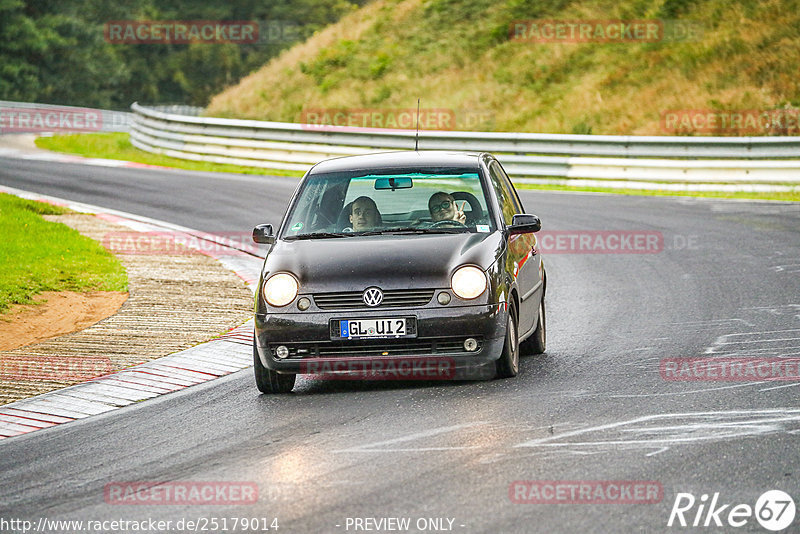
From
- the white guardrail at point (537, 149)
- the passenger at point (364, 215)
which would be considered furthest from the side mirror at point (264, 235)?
the white guardrail at point (537, 149)

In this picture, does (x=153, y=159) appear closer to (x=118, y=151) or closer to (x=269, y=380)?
(x=118, y=151)

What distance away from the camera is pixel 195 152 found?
30.9 meters

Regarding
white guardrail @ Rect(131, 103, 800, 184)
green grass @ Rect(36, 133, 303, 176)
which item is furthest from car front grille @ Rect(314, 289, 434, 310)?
green grass @ Rect(36, 133, 303, 176)

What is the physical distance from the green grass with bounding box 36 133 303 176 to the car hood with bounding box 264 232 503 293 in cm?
1881

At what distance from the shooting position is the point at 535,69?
117 ft

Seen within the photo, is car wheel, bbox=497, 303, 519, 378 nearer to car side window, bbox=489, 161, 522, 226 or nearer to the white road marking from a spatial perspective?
car side window, bbox=489, 161, 522, 226

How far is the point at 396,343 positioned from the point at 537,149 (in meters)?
17.7

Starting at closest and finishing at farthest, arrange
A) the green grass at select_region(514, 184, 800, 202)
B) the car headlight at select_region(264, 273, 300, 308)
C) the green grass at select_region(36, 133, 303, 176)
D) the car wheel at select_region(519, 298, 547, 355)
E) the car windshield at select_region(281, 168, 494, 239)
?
the car headlight at select_region(264, 273, 300, 308) → the car windshield at select_region(281, 168, 494, 239) → the car wheel at select_region(519, 298, 547, 355) → the green grass at select_region(514, 184, 800, 202) → the green grass at select_region(36, 133, 303, 176)

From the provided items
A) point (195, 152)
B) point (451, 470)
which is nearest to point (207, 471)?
point (451, 470)

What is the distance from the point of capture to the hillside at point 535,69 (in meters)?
30.7

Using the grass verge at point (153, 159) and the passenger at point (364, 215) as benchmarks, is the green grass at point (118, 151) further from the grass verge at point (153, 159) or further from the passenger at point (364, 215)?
the passenger at point (364, 215)

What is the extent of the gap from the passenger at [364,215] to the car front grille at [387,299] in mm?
1060

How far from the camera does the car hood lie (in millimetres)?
8391

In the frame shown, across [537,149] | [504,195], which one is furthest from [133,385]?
[537,149]
